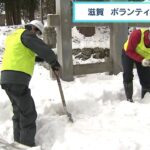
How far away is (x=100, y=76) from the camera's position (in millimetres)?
9062

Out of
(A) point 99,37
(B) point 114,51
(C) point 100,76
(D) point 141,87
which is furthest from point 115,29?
(A) point 99,37

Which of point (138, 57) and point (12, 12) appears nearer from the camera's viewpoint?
point (138, 57)

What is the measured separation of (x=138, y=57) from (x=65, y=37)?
1.85 meters

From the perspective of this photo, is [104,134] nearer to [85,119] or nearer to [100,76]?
[85,119]

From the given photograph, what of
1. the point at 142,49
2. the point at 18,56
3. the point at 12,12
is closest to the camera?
the point at 18,56

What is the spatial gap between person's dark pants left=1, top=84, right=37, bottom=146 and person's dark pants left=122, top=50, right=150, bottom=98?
2.10 meters

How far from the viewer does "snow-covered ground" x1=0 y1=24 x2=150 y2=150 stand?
5457mm

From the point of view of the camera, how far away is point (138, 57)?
23.0ft

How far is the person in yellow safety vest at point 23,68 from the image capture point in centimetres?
547

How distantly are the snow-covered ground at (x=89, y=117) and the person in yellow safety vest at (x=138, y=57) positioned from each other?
0.21 meters

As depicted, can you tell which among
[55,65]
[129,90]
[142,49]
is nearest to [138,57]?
[142,49]

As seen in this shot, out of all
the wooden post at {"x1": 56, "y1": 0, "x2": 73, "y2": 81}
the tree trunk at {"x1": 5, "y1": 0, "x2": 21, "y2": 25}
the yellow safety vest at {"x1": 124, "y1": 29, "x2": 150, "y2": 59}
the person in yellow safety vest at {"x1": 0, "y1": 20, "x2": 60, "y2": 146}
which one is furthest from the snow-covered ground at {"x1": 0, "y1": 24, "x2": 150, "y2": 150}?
the tree trunk at {"x1": 5, "y1": 0, "x2": 21, "y2": 25}

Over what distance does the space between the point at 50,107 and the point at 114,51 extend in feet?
8.62

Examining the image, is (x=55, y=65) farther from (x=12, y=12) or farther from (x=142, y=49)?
(x=12, y=12)
